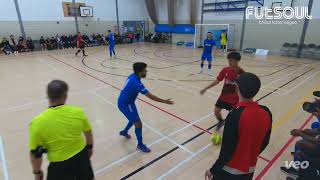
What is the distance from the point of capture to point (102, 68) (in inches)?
456

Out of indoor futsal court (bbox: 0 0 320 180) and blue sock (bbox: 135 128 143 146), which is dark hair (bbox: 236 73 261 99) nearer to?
indoor futsal court (bbox: 0 0 320 180)

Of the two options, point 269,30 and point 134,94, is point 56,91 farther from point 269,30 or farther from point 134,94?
point 269,30

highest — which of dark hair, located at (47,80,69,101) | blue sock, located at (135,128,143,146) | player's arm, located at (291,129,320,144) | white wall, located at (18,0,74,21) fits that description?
white wall, located at (18,0,74,21)

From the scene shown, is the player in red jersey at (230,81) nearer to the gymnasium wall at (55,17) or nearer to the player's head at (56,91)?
the player's head at (56,91)

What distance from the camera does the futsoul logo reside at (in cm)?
1498

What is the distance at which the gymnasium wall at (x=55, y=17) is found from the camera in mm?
17797

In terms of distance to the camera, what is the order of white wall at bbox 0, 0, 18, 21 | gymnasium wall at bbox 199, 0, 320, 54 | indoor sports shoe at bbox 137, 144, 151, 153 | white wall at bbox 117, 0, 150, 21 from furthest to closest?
1. white wall at bbox 117, 0, 150, 21
2. white wall at bbox 0, 0, 18, 21
3. gymnasium wall at bbox 199, 0, 320, 54
4. indoor sports shoe at bbox 137, 144, 151, 153

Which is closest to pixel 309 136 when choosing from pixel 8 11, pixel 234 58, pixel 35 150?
pixel 234 58

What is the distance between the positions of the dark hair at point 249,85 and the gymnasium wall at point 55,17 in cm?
2152

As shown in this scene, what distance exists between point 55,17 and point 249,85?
2239 centimetres

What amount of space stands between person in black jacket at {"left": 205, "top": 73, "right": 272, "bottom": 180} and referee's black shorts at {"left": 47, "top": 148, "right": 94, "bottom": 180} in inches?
56.4

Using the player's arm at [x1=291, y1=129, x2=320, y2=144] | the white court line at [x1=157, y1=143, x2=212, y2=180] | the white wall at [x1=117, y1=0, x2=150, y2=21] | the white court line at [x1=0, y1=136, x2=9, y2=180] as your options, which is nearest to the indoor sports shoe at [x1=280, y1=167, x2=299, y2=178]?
the player's arm at [x1=291, y1=129, x2=320, y2=144]

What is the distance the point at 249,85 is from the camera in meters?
1.71

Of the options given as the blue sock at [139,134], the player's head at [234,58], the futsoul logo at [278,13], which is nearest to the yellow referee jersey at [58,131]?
the blue sock at [139,134]
